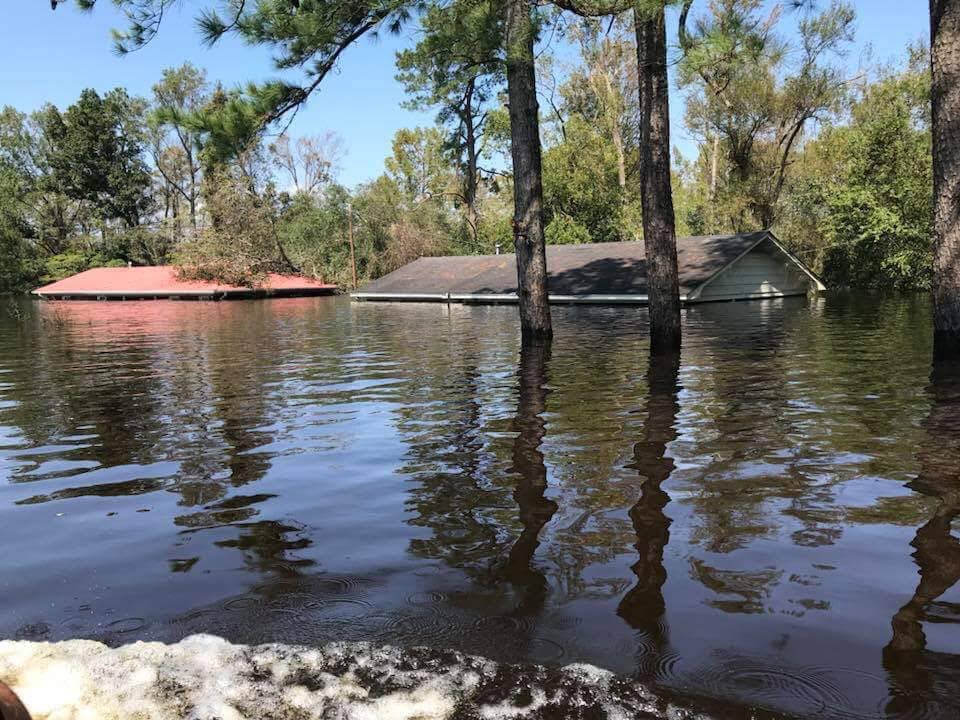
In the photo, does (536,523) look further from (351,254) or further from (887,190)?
(351,254)

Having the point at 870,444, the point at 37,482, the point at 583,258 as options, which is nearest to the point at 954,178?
the point at 870,444

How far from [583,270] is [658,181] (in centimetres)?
2074

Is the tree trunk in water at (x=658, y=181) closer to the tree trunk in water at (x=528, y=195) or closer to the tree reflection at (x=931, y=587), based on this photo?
the tree trunk in water at (x=528, y=195)

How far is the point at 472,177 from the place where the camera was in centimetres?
3050

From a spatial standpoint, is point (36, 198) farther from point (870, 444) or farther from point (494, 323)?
point (870, 444)

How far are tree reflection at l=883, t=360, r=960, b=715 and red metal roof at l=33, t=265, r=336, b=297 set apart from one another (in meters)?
48.9

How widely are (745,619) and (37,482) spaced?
5.62 m

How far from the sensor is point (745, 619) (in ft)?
11.0

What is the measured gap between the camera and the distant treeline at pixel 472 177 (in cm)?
1878

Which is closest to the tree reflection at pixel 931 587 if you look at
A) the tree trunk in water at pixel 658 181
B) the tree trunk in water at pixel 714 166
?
the tree trunk in water at pixel 658 181

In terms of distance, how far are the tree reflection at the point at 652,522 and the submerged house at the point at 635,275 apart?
20.6 metres

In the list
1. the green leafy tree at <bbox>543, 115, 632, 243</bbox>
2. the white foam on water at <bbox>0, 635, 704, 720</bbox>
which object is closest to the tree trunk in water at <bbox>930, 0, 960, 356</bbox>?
the white foam on water at <bbox>0, 635, 704, 720</bbox>

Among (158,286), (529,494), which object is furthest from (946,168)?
(158,286)

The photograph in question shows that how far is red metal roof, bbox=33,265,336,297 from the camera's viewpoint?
51125 mm
